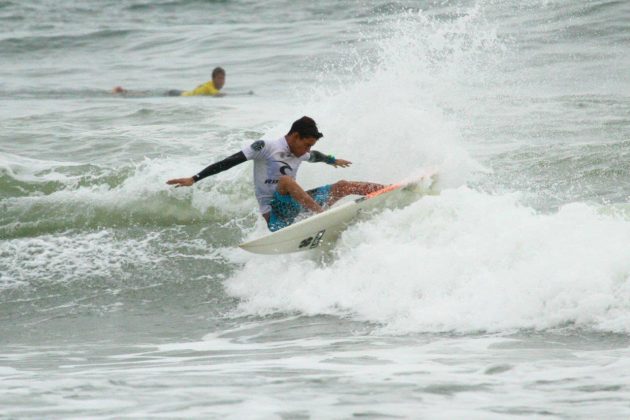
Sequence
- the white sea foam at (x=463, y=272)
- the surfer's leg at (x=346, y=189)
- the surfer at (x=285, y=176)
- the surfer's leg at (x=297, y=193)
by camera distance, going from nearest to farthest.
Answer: the white sea foam at (x=463, y=272) → the surfer at (x=285, y=176) → the surfer's leg at (x=297, y=193) → the surfer's leg at (x=346, y=189)

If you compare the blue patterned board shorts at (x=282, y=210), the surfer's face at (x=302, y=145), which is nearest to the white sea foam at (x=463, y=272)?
the blue patterned board shorts at (x=282, y=210)

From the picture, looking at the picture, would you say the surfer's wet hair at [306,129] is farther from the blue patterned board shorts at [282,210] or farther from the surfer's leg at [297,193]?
the blue patterned board shorts at [282,210]

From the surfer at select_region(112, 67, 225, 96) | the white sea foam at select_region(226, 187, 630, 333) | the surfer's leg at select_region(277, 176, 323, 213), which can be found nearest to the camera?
the white sea foam at select_region(226, 187, 630, 333)

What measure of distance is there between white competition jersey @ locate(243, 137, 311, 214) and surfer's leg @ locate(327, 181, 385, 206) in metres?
0.44

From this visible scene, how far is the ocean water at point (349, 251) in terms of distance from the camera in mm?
5500

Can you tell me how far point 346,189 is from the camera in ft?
32.0

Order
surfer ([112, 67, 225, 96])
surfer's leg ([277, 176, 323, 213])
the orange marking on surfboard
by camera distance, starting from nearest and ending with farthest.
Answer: surfer's leg ([277, 176, 323, 213])
the orange marking on surfboard
surfer ([112, 67, 225, 96])

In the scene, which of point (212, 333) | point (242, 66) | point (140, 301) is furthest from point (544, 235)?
point (242, 66)

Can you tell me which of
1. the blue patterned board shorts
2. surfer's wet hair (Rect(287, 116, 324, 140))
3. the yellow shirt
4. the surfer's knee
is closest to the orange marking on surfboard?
the surfer's knee

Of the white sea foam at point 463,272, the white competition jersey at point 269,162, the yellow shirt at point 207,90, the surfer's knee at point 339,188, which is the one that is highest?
the yellow shirt at point 207,90

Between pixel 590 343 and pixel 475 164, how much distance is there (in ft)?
19.6

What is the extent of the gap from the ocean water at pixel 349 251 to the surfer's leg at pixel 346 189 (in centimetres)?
41

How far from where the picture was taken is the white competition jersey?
9336 millimetres

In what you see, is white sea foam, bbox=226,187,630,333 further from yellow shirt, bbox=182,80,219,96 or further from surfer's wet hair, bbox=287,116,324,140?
yellow shirt, bbox=182,80,219,96
